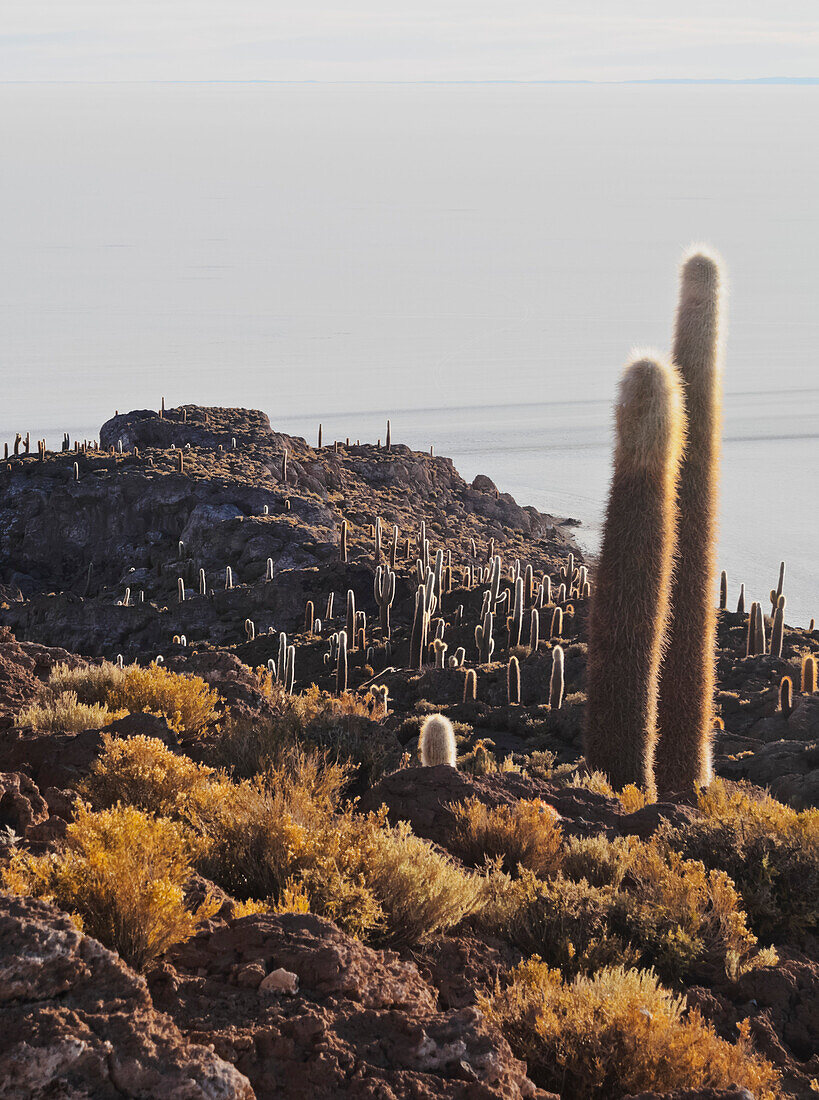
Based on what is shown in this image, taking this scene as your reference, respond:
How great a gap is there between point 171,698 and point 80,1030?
613 cm

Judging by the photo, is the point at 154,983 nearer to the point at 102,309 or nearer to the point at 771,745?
the point at 771,745

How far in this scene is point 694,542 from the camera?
45.0 feet

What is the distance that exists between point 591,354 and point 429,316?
34483 mm

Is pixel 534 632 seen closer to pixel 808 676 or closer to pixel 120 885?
pixel 808 676

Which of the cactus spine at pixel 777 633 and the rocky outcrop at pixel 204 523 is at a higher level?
the rocky outcrop at pixel 204 523

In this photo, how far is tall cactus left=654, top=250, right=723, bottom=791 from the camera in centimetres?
1367

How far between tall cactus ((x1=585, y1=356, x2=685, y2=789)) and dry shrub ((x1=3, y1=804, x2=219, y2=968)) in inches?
312

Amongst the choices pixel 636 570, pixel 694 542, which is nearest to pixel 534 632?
pixel 694 542

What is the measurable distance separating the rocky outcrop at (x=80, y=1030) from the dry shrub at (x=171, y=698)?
5266mm

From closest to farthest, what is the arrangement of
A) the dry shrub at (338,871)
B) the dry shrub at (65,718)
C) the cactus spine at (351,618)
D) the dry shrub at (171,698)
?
the dry shrub at (338,871)
the dry shrub at (65,718)
the dry shrub at (171,698)
the cactus spine at (351,618)

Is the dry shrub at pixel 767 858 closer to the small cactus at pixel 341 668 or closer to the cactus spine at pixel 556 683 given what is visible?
the cactus spine at pixel 556 683

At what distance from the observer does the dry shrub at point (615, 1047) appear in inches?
178

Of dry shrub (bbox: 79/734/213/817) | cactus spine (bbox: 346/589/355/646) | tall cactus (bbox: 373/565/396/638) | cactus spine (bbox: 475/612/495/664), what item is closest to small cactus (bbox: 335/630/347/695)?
cactus spine (bbox: 475/612/495/664)

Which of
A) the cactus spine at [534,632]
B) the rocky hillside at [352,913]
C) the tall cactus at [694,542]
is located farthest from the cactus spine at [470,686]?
the tall cactus at [694,542]
